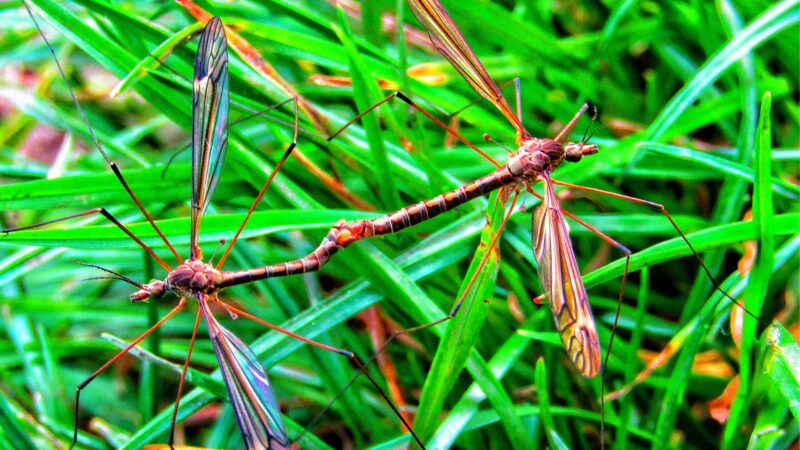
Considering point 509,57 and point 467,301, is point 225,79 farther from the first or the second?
point 509,57

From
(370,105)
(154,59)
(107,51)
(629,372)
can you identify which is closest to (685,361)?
(629,372)

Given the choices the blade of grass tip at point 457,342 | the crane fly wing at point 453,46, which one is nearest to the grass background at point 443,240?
the blade of grass tip at point 457,342

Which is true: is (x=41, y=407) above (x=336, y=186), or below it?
below

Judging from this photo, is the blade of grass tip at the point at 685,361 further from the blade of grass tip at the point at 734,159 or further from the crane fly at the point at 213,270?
the crane fly at the point at 213,270

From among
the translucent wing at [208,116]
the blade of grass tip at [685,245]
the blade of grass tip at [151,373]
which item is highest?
the translucent wing at [208,116]

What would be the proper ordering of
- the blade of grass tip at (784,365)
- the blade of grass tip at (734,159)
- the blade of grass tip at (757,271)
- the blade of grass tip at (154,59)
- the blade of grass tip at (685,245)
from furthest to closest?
the blade of grass tip at (734,159), the blade of grass tip at (154,59), the blade of grass tip at (685,245), the blade of grass tip at (757,271), the blade of grass tip at (784,365)

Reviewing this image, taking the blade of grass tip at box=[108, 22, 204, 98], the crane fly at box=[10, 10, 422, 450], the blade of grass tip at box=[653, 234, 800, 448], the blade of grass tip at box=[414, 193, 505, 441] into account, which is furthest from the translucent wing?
the blade of grass tip at box=[653, 234, 800, 448]

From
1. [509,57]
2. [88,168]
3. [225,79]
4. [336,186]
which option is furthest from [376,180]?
[88,168]
